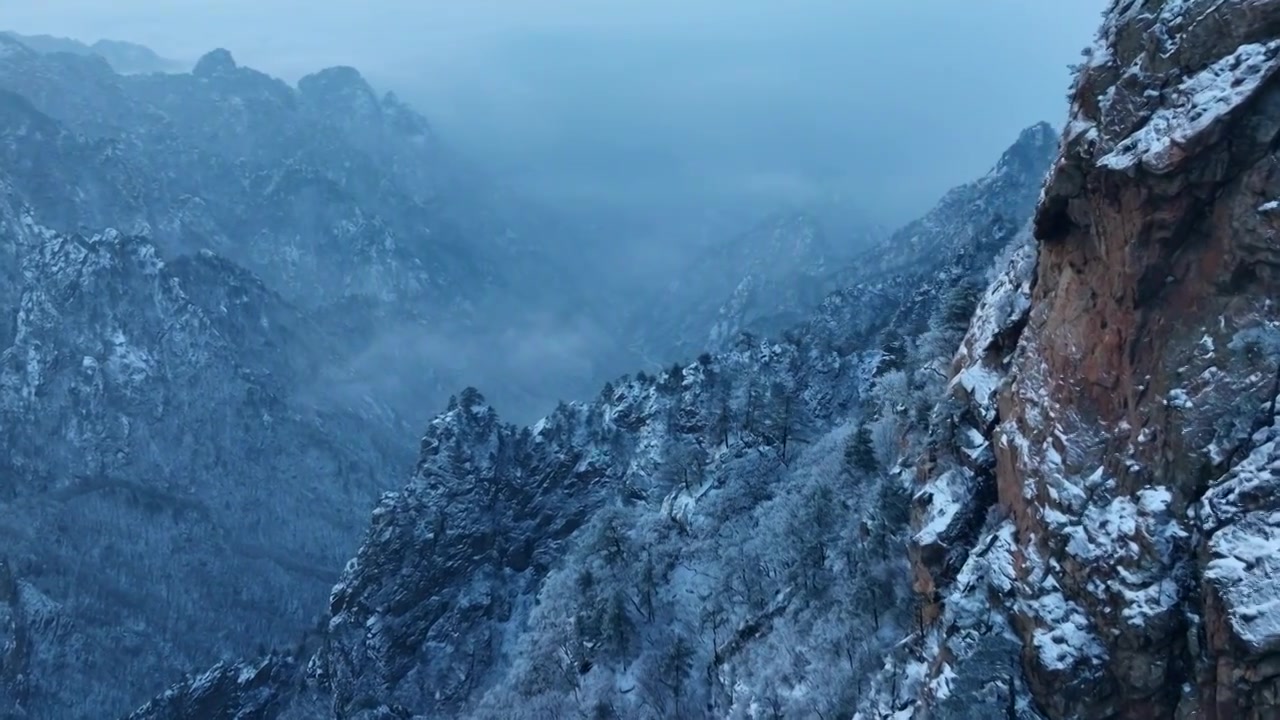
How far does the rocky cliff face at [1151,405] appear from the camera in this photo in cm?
3234

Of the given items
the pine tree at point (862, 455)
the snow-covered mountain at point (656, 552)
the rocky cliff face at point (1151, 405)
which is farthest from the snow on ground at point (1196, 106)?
the pine tree at point (862, 455)

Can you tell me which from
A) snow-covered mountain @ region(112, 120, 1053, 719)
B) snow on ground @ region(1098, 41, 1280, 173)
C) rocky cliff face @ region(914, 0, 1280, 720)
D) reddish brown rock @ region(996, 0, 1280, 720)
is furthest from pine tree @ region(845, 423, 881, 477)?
snow on ground @ region(1098, 41, 1280, 173)

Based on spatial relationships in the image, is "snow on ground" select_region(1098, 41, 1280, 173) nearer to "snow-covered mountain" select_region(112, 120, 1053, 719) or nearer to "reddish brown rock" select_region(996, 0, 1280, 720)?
"reddish brown rock" select_region(996, 0, 1280, 720)

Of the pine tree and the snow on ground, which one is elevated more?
the snow on ground

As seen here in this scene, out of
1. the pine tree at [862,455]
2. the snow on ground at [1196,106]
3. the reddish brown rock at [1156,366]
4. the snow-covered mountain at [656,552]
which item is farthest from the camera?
the pine tree at [862,455]

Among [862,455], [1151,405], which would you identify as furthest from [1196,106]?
[862,455]

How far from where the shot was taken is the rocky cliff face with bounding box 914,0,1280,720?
32.3 m

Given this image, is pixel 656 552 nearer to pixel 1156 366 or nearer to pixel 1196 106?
pixel 1156 366

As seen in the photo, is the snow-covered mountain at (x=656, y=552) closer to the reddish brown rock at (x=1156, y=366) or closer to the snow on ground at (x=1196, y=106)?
the reddish brown rock at (x=1156, y=366)

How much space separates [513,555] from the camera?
11981 centimetres

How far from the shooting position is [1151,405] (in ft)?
118

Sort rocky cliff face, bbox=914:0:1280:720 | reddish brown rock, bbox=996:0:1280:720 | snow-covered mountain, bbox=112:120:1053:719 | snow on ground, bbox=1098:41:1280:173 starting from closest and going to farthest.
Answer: rocky cliff face, bbox=914:0:1280:720 → reddish brown rock, bbox=996:0:1280:720 → snow on ground, bbox=1098:41:1280:173 → snow-covered mountain, bbox=112:120:1053:719

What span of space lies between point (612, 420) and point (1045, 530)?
9378 cm

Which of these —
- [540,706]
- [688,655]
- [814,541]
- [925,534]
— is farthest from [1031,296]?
[540,706]
